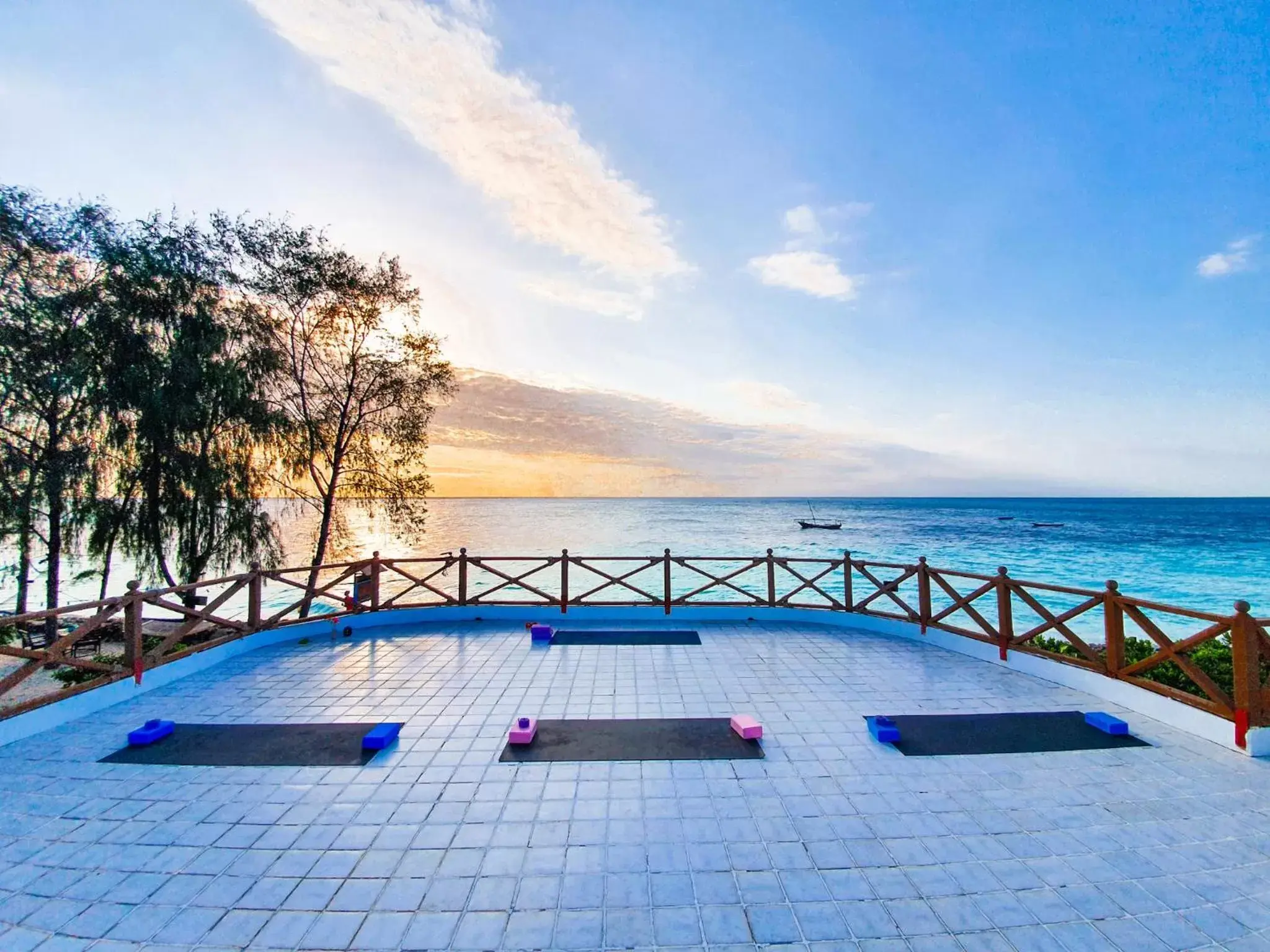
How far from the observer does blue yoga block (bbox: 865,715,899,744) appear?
4789 mm

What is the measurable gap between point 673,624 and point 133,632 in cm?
796

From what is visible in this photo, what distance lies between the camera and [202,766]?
444 centimetres

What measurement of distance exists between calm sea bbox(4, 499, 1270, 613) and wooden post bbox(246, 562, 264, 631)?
3824 millimetres

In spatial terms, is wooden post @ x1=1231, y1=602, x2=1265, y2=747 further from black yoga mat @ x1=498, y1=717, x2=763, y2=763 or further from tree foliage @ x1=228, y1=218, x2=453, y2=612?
tree foliage @ x1=228, y1=218, x2=453, y2=612

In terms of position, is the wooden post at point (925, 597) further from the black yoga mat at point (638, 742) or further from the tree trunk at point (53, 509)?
the tree trunk at point (53, 509)

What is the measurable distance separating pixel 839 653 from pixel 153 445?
13752 mm

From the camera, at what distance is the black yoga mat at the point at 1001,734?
4.74 m

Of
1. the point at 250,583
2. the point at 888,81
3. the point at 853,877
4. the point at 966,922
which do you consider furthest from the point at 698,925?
the point at 888,81

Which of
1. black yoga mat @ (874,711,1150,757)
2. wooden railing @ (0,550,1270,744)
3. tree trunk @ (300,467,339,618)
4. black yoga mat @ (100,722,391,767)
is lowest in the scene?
black yoga mat @ (874,711,1150,757)

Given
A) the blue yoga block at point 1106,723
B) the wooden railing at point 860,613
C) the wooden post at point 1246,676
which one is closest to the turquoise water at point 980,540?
the wooden railing at point 860,613

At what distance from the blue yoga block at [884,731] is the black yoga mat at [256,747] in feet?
15.9

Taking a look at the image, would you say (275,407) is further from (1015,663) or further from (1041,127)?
(1041,127)

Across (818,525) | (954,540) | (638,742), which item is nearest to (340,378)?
(638,742)

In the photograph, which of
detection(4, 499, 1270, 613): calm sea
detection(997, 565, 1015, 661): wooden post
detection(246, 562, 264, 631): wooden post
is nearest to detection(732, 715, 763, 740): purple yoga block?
detection(997, 565, 1015, 661): wooden post
